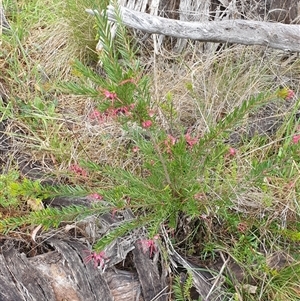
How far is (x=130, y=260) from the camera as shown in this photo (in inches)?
82.7

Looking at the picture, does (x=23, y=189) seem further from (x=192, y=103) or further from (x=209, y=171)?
(x=192, y=103)

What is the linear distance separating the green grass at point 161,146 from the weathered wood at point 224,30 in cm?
12

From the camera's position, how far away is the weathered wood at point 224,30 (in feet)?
6.82

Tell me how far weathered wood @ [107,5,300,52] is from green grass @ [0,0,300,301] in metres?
0.12

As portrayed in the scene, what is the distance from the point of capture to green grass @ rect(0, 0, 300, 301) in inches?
65.1

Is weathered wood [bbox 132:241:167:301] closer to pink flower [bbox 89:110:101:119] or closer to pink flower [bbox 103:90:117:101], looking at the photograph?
pink flower [bbox 89:110:101:119]

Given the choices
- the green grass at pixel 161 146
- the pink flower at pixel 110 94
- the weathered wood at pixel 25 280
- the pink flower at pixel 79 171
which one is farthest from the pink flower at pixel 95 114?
the weathered wood at pixel 25 280

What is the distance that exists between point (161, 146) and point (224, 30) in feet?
2.17

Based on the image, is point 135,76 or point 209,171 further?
point 209,171

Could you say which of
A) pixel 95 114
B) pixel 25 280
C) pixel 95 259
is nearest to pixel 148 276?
pixel 95 259

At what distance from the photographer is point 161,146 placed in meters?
1.84

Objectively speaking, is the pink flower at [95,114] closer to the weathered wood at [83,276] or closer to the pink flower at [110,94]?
the pink flower at [110,94]

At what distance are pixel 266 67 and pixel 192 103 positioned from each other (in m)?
0.45

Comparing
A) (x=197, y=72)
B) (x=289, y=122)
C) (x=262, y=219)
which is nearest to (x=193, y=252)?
(x=262, y=219)
